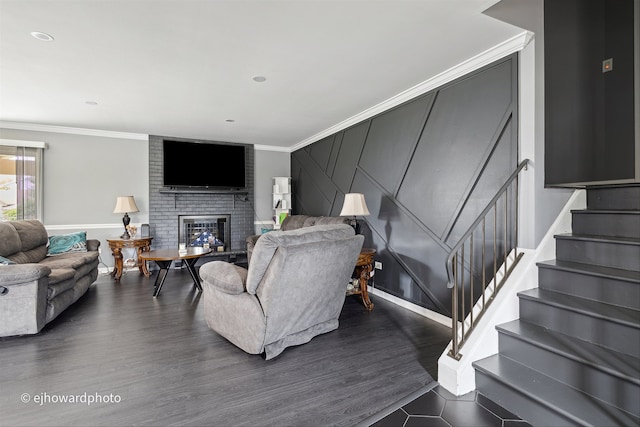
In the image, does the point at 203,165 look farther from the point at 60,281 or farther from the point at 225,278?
the point at 225,278

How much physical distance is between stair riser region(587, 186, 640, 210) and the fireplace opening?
5356 millimetres

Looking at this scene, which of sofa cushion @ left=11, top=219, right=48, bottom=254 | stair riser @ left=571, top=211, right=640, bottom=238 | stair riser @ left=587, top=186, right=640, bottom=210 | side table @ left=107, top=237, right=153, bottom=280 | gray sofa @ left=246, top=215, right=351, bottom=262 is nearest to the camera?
stair riser @ left=571, top=211, right=640, bottom=238

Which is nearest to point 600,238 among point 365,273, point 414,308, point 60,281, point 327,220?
point 414,308

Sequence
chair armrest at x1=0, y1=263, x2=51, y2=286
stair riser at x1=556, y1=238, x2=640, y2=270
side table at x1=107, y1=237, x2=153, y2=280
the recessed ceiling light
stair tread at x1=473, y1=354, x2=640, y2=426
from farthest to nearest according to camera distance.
→ 1. side table at x1=107, y1=237, x2=153, y2=280
2. chair armrest at x1=0, y1=263, x2=51, y2=286
3. the recessed ceiling light
4. stair riser at x1=556, y1=238, x2=640, y2=270
5. stair tread at x1=473, y1=354, x2=640, y2=426

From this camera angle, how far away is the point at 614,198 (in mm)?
2260

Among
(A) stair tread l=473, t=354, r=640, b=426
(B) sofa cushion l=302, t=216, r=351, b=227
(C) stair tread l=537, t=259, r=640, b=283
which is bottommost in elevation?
(A) stair tread l=473, t=354, r=640, b=426

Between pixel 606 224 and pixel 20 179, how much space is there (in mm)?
7418

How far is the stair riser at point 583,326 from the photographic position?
1633 millimetres

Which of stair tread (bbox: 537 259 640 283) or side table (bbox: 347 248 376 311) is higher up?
stair tread (bbox: 537 259 640 283)

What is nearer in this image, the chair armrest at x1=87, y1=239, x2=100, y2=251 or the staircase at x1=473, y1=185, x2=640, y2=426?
the staircase at x1=473, y1=185, x2=640, y2=426

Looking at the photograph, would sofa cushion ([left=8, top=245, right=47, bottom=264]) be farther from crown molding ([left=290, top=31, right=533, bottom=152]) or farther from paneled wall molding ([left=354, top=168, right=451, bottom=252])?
crown molding ([left=290, top=31, right=533, bottom=152])

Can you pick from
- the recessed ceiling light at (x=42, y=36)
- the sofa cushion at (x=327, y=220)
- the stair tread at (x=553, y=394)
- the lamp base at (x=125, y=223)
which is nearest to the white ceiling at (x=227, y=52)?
the recessed ceiling light at (x=42, y=36)

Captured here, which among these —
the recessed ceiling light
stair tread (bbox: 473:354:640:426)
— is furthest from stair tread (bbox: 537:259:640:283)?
the recessed ceiling light

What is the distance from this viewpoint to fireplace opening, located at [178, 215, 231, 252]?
5.88m
